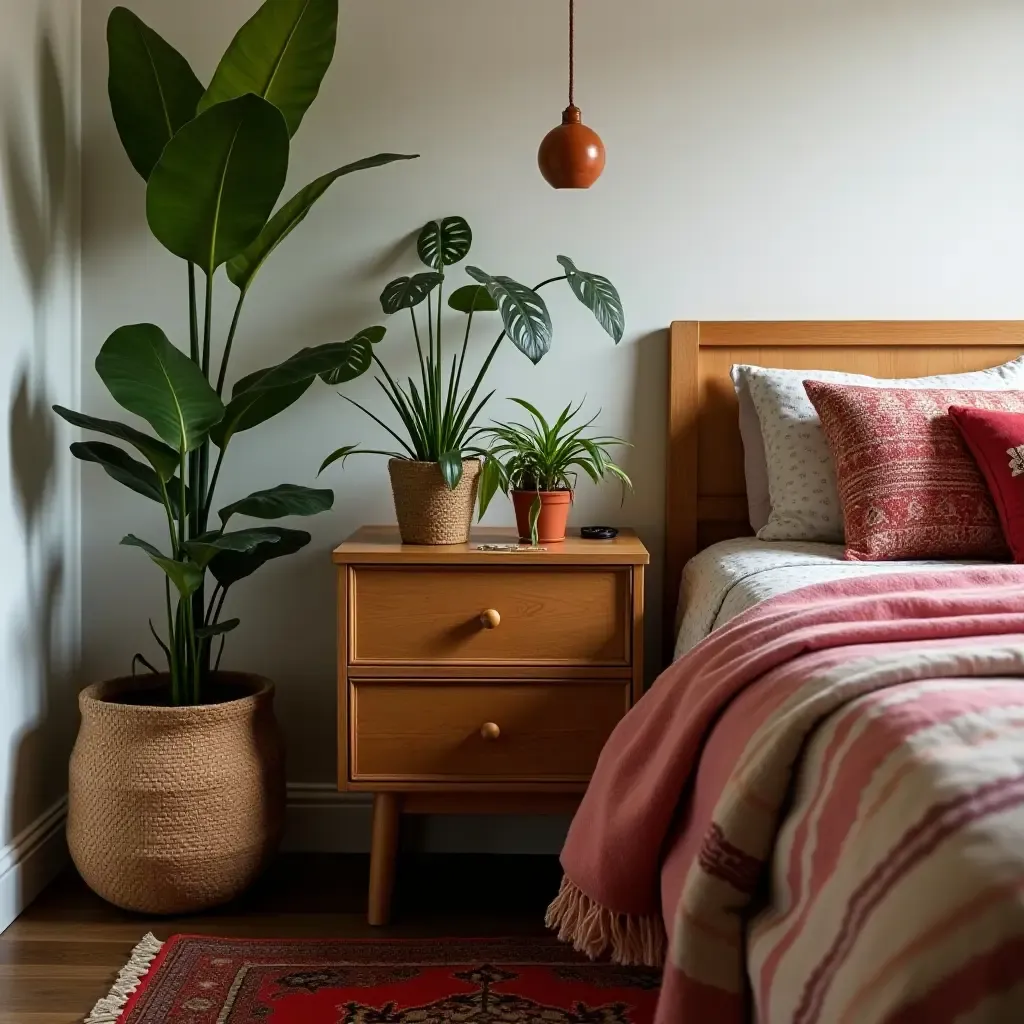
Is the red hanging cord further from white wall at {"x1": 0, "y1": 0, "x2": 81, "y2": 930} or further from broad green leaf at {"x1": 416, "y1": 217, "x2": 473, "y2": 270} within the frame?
white wall at {"x1": 0, "y1": 0, "x2": 81, "y2": 930}

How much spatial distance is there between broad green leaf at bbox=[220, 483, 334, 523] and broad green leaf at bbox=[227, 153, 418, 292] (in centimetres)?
47

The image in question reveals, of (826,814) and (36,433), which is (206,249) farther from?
(826,814)

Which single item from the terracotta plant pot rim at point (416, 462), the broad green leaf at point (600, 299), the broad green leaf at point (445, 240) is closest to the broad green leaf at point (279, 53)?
the broad green leaf at point (445, 240)

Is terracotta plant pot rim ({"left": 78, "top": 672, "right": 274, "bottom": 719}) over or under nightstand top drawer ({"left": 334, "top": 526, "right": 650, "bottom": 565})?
under

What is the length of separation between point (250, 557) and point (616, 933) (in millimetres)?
1127

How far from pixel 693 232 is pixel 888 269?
44 centimetres

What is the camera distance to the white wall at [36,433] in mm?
2197

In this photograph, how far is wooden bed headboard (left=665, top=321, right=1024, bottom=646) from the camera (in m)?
2.52

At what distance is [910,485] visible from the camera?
2068mm

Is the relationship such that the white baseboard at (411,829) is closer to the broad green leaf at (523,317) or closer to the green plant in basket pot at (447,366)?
the green plant in basket pot at (447,366)

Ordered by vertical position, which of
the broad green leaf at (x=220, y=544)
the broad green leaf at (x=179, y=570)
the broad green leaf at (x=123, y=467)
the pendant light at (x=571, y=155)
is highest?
the pendant light at (x=571, y=155)

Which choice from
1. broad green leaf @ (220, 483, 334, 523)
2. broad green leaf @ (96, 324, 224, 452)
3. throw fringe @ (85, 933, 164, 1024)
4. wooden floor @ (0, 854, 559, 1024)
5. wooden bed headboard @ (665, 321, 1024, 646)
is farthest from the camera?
wooden bed headboard @ (665, 321, 1024, 646)

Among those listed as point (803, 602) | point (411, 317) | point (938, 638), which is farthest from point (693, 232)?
point (938, 638)

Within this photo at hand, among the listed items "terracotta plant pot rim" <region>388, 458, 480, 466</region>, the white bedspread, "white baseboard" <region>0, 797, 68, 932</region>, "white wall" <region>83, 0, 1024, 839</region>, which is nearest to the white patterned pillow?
the white bedspread
